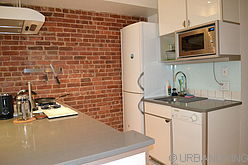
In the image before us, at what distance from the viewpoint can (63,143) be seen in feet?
3.30

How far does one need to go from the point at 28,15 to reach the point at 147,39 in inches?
68.6

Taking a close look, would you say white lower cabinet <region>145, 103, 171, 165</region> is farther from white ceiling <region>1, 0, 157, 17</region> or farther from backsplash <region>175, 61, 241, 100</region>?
white ceiling <region>1, 0, 157, 17</region>

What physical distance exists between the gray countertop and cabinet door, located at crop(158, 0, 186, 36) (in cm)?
177

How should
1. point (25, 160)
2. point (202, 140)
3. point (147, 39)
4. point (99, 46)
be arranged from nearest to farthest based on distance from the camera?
point (25, 160) < point (202, 140) < point (147, 39) < point (99, 46)

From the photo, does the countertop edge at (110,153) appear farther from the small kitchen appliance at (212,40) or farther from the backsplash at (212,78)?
the backsplash at (212,78)

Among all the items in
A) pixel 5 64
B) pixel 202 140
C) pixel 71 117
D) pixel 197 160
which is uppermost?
pixel 5 64

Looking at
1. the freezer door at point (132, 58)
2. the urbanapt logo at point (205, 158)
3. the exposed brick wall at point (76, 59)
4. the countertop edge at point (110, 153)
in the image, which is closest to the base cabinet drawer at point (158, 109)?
the freezer door at point (132, 58)

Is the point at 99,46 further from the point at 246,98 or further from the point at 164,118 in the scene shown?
the point at 246,98

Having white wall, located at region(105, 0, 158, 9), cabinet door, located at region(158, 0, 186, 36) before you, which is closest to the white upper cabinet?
cabinet door, located at region(158, 0, 186, 36)

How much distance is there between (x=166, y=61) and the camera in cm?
279

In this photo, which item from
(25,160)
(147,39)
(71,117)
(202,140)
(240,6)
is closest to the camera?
(25,160)

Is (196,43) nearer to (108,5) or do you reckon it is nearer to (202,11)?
(202,11)

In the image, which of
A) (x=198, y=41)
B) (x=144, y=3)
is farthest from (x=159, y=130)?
(x=144, y=3)

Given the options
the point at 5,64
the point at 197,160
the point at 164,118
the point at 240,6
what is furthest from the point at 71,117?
the point at 240,6
